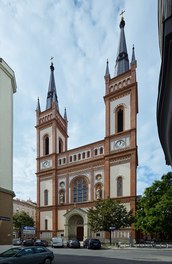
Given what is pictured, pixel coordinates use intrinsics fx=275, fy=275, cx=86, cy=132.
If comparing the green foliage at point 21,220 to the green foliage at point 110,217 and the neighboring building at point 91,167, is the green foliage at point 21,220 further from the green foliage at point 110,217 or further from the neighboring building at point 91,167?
the green foliage at point 110,217

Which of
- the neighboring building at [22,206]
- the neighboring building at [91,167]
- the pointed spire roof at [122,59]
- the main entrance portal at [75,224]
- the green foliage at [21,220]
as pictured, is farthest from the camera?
the neighboring building at [22,206]

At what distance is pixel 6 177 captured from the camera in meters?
20.9

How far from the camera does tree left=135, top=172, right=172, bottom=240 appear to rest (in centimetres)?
3231

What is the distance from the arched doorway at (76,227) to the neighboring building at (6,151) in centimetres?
2975

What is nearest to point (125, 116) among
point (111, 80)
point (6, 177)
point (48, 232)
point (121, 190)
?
point (111, 80)

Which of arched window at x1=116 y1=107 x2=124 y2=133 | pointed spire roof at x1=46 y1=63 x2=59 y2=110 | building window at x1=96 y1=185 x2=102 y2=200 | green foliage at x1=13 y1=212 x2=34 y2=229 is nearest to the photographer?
building window at x1=96 y1=185 x2=102 y2=200

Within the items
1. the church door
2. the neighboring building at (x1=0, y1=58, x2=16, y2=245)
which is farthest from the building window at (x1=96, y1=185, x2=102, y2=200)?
the neighboring building at (x1=0, y1=58, x2=16, y2=245)

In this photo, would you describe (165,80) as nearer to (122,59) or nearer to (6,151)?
(6,151)

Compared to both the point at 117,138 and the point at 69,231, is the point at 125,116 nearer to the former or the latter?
the point at 117,138

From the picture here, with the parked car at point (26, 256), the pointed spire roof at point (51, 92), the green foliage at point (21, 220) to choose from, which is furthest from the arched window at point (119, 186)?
the parked car at point (26, 256)

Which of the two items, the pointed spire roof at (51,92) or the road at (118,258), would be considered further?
the pointed spire roof at (51,92)

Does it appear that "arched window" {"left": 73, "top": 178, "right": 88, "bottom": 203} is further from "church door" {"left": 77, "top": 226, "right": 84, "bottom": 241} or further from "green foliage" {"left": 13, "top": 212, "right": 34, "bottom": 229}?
"green foliage" {"left": 13, "top": 212, "right": 34, "bottom": 229}

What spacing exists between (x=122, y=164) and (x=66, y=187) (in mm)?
Result: 13338

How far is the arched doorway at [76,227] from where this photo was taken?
48156 mm
